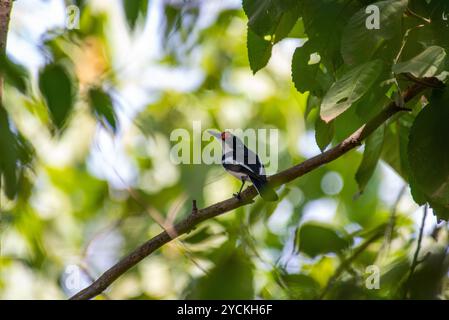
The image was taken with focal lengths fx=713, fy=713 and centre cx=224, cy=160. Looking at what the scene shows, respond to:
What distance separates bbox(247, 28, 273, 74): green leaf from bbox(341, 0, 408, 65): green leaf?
0.36 m

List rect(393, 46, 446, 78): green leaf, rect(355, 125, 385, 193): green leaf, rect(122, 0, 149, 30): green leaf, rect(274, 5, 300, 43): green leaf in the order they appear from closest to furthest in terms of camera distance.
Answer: rect(122, 0, 149, 30): green leaf → rect(393, 46, 446, 78): green leaf → rect(274, 5, 300, 43): green leaf → rect(355, 125, 385, 193): green leaf

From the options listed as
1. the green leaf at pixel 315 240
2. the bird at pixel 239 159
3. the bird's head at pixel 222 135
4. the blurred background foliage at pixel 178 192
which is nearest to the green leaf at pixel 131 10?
the blurred background foliage at pixel 178 192

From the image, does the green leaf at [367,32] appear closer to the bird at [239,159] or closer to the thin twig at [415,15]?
the thin twig at [415,15]

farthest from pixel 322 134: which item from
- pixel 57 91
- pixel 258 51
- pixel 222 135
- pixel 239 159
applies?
pixel 222 135

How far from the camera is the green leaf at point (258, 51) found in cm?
190

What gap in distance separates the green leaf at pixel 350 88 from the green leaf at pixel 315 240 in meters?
0.71

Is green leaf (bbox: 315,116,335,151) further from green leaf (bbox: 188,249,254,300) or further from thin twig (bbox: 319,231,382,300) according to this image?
green leaf (bbox: 188,249,254,300)

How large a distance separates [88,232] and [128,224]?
1498mm

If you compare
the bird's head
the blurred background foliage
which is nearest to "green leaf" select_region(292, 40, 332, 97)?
the blurred background foliage

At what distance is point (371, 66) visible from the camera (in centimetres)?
151

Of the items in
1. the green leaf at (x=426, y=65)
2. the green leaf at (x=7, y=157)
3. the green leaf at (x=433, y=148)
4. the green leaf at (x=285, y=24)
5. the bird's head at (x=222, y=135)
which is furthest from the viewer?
the bird's head at (x=222, y=135)

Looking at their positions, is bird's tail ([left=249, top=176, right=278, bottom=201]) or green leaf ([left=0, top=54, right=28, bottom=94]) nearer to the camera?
green leaf ([left=0, top=54, right=28, bottom=94])

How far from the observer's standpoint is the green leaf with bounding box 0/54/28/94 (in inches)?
43.1
